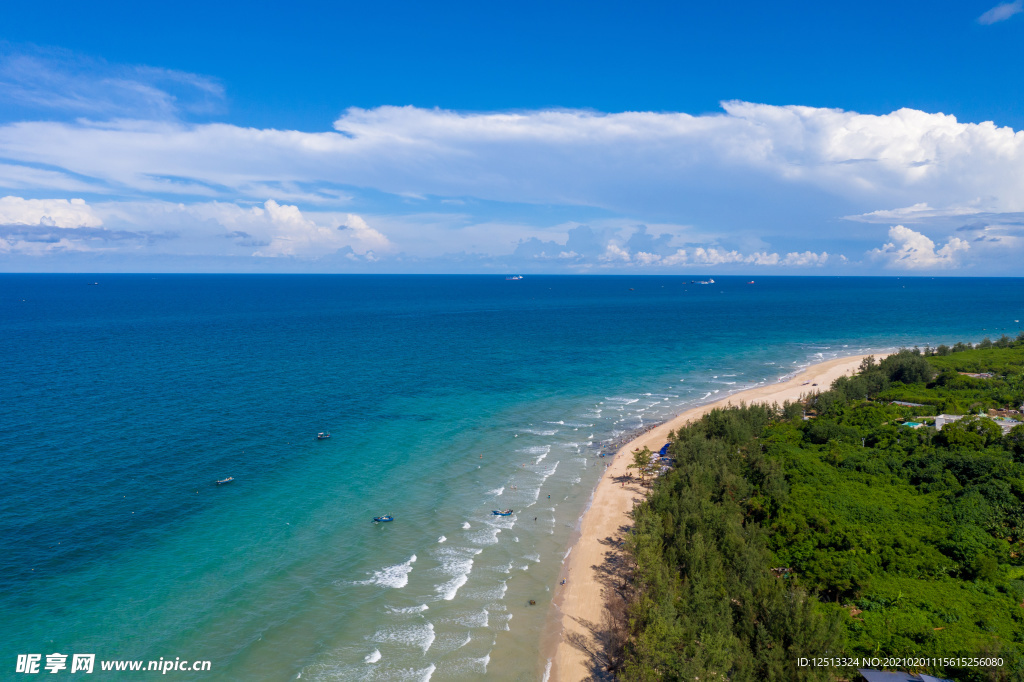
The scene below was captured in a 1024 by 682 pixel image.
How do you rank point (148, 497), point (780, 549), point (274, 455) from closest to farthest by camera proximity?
point (780, 549) → point (148, 497) → point (274, 455)

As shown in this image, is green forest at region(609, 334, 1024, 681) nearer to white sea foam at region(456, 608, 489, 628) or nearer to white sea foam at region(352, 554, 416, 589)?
white sea foam at region(456, 608, 489, 628)

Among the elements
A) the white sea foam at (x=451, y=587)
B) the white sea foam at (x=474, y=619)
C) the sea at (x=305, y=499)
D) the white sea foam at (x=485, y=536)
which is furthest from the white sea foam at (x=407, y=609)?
the white sea foam at (x=485, y=536)

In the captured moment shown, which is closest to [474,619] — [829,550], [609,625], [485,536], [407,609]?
[407,609]

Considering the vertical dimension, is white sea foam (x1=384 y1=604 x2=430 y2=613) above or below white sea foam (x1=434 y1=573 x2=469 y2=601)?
below

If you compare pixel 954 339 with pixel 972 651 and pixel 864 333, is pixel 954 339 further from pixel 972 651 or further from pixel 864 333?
pixel 972 651

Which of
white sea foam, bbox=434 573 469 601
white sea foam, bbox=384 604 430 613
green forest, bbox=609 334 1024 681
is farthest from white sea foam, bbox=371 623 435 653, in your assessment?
green forest, bbox=609 334 1024 681

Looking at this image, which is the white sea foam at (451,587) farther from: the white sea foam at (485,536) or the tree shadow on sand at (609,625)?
the tree shadow on sand at (609,625)

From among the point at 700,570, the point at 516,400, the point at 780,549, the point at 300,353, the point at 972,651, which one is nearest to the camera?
the point at 972,651

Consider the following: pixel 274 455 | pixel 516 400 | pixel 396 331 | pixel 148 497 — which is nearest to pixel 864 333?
pixel 516 400
